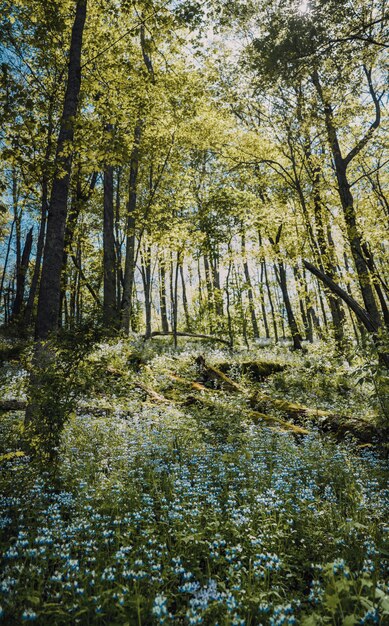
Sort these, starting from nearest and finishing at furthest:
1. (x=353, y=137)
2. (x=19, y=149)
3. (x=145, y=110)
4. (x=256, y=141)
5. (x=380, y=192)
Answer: (x=19, y=149)
(x=145, y=110)
(x=256, y=141)
(x=353, y=137)
(x=380, y=192)

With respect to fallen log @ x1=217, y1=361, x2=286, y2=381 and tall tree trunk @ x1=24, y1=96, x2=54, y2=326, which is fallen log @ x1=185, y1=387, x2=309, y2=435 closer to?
fallen log @ x1=217, y1=361, x2=286, y2=381

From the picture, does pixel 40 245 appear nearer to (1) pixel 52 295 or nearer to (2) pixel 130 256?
(2) pixel 130 256

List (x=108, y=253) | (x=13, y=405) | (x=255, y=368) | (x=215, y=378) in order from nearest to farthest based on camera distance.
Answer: (x=13, y=405)
(x=215, y=378)
(x=255, y=368)
(x=108, y=253)

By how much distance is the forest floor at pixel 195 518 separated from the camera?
2676 mm

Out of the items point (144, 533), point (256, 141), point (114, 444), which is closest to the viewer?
point (144, 533)

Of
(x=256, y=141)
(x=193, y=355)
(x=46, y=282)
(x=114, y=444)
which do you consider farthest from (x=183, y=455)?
(x=256, y=141)

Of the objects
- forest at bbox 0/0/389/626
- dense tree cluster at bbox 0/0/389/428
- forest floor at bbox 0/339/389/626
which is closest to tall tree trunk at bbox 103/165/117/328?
dense tree cluster at bbox 0/0/389/428

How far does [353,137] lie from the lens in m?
20.2

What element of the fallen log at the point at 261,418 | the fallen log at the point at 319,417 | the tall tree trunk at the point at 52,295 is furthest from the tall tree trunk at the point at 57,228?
the fallen log at the point at 319,417

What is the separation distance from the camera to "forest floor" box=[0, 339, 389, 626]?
2.68 meters

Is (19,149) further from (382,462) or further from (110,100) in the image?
(382,462)

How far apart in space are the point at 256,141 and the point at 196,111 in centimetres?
320

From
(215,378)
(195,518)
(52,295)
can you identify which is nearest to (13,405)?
(52,295)

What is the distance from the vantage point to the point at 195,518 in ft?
12.7
